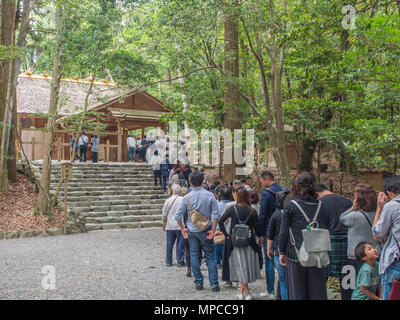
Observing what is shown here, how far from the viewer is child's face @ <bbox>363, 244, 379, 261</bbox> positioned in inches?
152

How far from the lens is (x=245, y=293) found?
5047 millimetres

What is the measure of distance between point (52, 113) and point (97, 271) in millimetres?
7017

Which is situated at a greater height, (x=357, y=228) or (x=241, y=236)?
(x=357, y=228)

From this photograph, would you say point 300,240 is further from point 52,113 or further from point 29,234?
point 52,113

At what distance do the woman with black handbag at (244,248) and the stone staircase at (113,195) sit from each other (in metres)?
7.85

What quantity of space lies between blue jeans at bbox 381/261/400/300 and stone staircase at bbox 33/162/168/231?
9.78m

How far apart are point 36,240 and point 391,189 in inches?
370

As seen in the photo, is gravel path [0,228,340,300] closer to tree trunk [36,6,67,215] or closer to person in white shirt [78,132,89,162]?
tree trunk [36,6,67,215]

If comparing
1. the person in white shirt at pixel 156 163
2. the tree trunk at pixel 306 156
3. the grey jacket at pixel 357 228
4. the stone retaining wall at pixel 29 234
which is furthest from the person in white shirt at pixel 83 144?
the grey jacket at pixel 357 228

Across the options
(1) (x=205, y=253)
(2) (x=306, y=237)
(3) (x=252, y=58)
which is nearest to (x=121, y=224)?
(1) (x=205, y=253)

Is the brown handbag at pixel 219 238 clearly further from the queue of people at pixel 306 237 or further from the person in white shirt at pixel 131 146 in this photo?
the person in white shirt at pixel 131 146

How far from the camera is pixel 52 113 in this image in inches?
472

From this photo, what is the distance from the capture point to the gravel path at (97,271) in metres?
5.33
